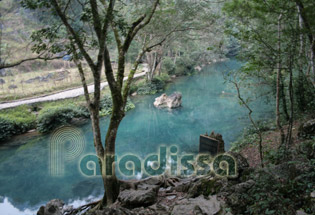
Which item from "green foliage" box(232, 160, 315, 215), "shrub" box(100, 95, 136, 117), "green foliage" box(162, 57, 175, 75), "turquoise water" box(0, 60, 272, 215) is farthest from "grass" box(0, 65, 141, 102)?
"green foliage" box(232, 160, 315, 215)

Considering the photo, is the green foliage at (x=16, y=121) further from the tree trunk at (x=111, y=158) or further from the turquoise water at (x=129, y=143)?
the tree trunk at (x=111, y=158)

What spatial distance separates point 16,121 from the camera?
12875 mm

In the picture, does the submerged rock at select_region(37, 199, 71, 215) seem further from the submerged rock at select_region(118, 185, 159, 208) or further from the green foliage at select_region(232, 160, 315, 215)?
the green foliage at select_region(232, 160, 315, 215)

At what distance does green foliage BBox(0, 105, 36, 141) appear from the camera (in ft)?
40.2

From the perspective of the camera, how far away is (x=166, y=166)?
340 inches

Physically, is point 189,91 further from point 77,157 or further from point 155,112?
point 77,157

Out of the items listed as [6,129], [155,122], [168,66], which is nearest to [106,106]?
[155,122]

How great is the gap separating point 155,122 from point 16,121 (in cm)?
748

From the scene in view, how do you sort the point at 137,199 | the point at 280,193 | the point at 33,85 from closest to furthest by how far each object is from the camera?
the point at 280,193 → the point at 137,199 → the point at 33,85

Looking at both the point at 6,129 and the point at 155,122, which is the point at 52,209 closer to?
the point at 6,129

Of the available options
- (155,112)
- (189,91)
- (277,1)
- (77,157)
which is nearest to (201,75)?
(189,91)

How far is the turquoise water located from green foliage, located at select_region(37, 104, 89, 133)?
0.71 m

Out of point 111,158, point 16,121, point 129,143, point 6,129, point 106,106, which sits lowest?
point 129,143

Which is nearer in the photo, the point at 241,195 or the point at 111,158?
the point at 241,195
